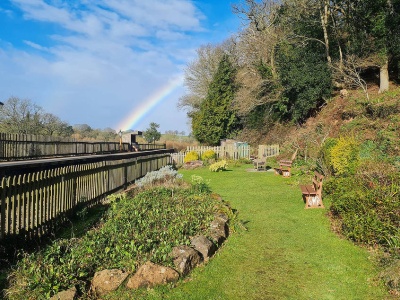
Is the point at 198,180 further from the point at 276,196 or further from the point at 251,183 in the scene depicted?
the point at 251,183

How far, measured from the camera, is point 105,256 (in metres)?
4.09

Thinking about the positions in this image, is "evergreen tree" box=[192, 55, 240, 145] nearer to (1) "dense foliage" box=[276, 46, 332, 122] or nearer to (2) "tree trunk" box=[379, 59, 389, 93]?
(1) "dense foliage" box=[276, 46, 332, 122]

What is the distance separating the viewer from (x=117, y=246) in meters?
4.18

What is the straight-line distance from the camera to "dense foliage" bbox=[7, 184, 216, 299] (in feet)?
11.1

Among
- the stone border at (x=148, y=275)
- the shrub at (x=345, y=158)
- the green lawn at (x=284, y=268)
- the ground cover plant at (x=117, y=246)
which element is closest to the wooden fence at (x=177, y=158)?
the shrub at (x=345, y=158)

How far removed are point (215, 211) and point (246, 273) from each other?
8.08 ft

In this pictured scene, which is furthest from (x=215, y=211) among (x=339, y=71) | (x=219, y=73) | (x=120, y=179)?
(x=219, y=73)

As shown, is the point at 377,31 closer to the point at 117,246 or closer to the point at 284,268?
the point at 284,268

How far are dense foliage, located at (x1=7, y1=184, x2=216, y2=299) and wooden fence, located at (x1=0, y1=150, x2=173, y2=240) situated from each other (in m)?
0.66

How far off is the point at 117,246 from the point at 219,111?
Result: 2755 cm

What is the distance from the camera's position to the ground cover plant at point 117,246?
3.39 m

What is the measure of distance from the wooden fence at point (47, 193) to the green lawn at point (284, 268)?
2466 mm

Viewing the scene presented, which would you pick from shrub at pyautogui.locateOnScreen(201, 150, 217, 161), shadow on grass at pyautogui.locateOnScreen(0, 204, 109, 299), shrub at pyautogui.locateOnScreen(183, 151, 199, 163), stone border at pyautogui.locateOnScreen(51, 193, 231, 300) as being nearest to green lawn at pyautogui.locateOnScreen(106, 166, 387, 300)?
stone border at pyautogui.locateOnScreen(51, 193, 231, 300)

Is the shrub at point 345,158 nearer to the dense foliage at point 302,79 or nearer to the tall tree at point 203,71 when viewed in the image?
the dense foliage at point 302,79
